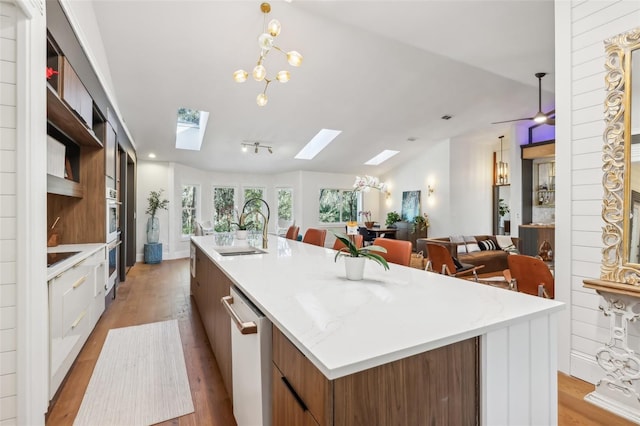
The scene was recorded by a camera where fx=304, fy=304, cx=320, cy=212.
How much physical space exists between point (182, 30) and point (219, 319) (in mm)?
3256

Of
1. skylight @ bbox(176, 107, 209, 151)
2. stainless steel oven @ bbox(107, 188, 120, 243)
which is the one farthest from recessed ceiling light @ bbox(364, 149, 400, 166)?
stainless steel oven @ bbox(107, 188, 120, 243)

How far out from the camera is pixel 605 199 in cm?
187

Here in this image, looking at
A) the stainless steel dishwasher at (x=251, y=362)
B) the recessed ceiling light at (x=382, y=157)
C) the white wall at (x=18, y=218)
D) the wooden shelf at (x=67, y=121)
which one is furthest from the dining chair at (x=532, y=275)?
the recessed ceiling light at (x=382, y=157)

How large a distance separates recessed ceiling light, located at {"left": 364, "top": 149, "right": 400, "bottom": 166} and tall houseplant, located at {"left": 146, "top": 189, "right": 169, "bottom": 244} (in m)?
5.66

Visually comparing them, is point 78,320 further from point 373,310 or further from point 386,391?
point 386,391

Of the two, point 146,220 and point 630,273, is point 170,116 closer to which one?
point 146,220

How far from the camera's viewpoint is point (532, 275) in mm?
2676

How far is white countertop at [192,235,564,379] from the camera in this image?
0.78m

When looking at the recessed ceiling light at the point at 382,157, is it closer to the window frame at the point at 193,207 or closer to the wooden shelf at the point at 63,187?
the window frame at the point at 193,207

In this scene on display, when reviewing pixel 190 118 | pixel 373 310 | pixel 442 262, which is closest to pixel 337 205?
pixel 190 118

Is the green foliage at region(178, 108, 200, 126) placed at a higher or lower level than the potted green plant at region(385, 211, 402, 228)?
higher

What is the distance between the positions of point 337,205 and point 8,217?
8554 millimetres

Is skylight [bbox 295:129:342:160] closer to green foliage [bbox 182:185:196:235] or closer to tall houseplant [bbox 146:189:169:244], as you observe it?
green foliage [bbox 182:185:196:235]

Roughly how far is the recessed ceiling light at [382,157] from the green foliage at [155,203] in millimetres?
5609
